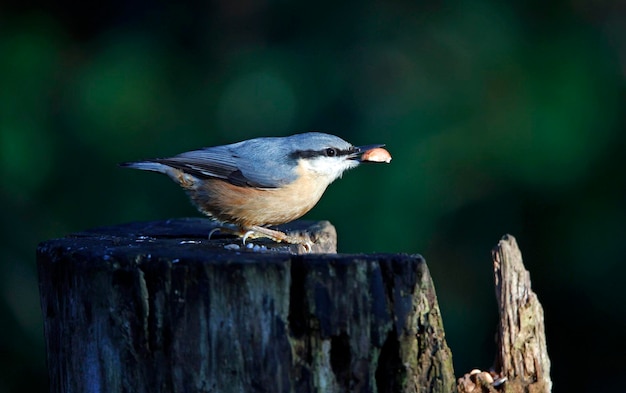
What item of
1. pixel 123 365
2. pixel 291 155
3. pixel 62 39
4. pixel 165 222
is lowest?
pixel 123 365

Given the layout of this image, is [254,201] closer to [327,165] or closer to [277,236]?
[277,236]

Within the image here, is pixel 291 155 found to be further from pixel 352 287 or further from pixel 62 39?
pixel 62 39

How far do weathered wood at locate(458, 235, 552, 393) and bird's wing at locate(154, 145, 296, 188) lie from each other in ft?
3.87

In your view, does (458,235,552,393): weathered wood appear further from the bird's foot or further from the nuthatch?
the nuthatch

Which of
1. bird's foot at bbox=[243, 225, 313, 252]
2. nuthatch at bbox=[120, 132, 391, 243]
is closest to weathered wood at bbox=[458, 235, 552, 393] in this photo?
bird's foot at bbox=[243, 225, 313, 252]

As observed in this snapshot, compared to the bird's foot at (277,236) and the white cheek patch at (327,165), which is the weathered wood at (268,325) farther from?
the white cheek patch at (327,165)

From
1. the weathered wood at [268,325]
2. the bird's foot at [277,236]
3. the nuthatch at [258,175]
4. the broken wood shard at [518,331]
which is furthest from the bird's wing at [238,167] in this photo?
the weathered wood at [268,325]

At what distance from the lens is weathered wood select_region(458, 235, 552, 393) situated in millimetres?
2648

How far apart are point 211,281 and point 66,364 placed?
54cm

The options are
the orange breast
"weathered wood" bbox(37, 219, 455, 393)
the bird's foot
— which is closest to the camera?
"weathered wood" bbox(37, 219, 455, 393)

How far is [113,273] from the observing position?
233 cm

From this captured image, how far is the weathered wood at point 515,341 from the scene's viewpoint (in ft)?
8.69

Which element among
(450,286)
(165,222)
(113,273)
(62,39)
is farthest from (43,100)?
(113,273)

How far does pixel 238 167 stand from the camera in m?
3.59
